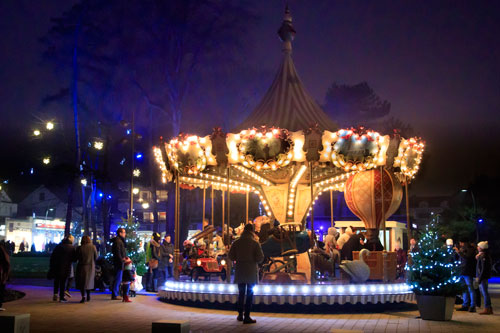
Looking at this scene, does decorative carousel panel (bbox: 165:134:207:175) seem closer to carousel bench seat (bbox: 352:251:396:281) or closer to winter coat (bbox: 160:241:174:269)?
winter coat (bbox: 160:241:174:269)

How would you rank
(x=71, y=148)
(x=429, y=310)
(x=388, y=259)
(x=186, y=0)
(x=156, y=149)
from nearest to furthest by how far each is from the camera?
(x=429, y=310) < (x=388, y=259) < (x=156, y=149) < (x=186, y=0) < (x=71, y=148)

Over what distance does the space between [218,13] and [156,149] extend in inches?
495

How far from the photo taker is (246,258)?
9820 millimetres

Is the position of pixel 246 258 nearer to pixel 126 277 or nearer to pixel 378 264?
pixel 126 277

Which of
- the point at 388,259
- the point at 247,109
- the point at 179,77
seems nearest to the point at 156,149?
the point at 388,259

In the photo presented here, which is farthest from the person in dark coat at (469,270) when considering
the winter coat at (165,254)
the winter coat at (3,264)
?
the winter coat at (3,264)

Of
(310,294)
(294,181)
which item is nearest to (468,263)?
(310,294)

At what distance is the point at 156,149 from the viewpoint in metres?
17.0

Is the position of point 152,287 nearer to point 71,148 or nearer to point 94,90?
point 94,90

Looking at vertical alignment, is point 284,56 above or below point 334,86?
below

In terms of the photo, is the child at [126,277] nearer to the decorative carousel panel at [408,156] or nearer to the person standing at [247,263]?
the person standing at [247,263]

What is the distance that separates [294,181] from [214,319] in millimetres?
7787

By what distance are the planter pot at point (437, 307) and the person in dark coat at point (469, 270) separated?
145 cm

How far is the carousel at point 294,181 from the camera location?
12.6 meters
